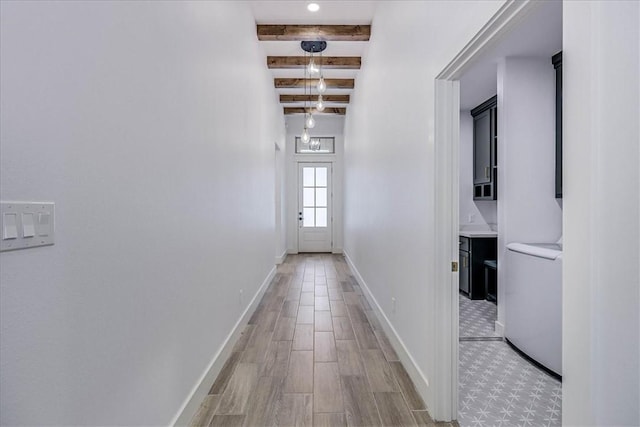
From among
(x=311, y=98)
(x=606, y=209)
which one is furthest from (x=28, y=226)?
(x=311, y=98)

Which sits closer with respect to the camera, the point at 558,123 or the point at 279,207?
the point at 558,123

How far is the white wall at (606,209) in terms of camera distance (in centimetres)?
82

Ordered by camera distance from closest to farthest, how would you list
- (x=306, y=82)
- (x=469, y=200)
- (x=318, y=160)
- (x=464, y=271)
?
(x=464, y=271) < (x=469, y=200) < (x=306, y=82) < (x=318, y=160)

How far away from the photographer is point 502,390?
220 centimetres

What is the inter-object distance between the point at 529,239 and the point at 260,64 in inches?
143

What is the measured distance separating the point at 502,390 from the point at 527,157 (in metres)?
2.01

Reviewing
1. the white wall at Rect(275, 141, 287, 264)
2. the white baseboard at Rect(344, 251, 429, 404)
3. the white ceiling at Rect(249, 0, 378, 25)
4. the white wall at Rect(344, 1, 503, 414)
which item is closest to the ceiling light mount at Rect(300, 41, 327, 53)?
the white ceiling at Rect(249, 0, 378, 25)

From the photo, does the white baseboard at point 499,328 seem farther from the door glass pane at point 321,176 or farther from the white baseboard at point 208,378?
the door glass pane at point 321,176

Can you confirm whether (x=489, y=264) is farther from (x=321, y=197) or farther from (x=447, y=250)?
(x=321, y=197)

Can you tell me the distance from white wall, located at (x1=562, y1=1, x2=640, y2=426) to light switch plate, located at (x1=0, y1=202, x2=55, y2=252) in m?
1.41

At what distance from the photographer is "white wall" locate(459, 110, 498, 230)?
5.00 m

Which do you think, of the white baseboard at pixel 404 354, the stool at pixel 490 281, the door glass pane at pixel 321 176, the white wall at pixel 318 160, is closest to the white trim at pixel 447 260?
the white baseboard at pixel 404 354

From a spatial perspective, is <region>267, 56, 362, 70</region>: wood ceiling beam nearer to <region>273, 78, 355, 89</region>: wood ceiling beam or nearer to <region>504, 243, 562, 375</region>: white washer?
<region>273, 78, 355, 89</region>: wood ceiling beam

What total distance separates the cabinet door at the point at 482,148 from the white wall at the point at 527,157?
1265 millimetres
